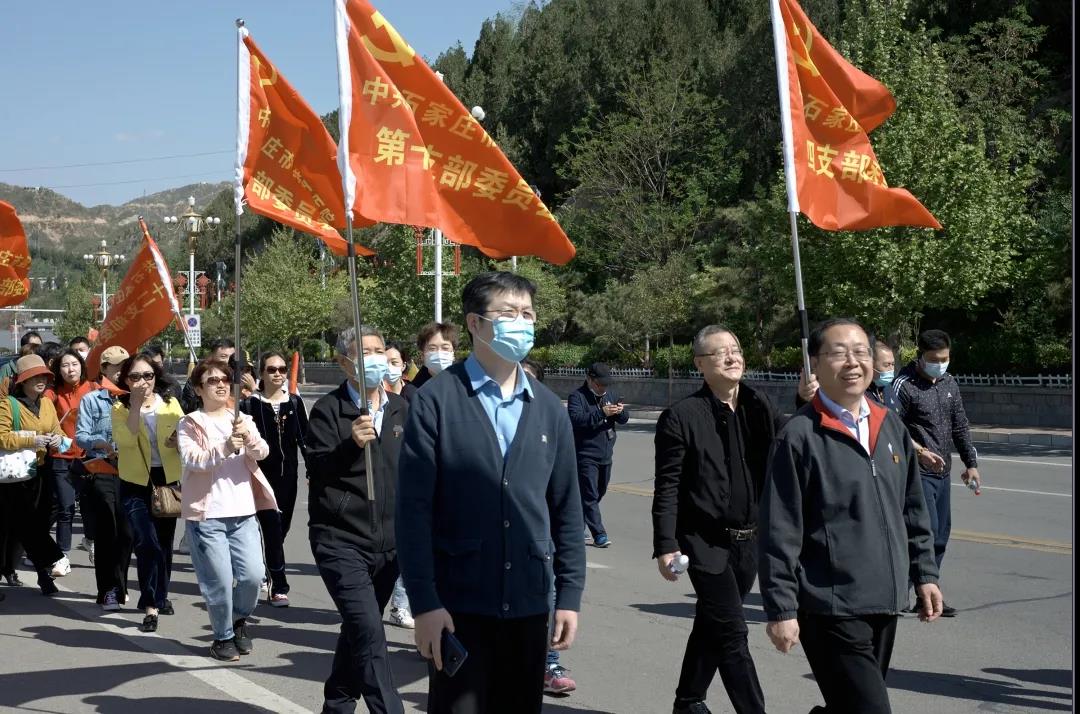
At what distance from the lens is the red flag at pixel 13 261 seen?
11.9m

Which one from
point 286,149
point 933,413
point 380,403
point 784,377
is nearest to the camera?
point 380,403

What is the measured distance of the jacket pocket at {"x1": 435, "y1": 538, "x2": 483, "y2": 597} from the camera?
3826 millimetres

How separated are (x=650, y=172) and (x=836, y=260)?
1794cm

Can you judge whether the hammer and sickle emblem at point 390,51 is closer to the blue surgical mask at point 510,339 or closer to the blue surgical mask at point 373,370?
the blue surgical mask at point 373,370

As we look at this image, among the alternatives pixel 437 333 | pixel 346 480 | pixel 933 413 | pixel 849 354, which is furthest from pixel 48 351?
pixel 849 354

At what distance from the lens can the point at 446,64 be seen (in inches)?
2736

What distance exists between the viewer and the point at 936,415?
322 inches

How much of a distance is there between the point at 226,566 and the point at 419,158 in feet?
8.43

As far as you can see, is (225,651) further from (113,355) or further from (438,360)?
(113,355)

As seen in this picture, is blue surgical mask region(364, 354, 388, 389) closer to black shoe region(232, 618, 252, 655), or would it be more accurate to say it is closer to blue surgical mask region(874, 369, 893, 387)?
black shoe region(232, 618, 252, 655)

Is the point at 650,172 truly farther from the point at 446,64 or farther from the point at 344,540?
the point at 344,540

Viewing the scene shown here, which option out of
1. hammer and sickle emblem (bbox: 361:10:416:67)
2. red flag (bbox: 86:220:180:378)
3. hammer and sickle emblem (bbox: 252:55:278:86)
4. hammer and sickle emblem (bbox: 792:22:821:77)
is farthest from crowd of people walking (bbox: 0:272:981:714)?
hammer and sickle emblem (bbox: 792:22:821:77)

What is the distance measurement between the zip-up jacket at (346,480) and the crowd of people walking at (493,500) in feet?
0.03

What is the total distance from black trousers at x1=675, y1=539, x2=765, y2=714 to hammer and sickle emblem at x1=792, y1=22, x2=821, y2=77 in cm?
307
